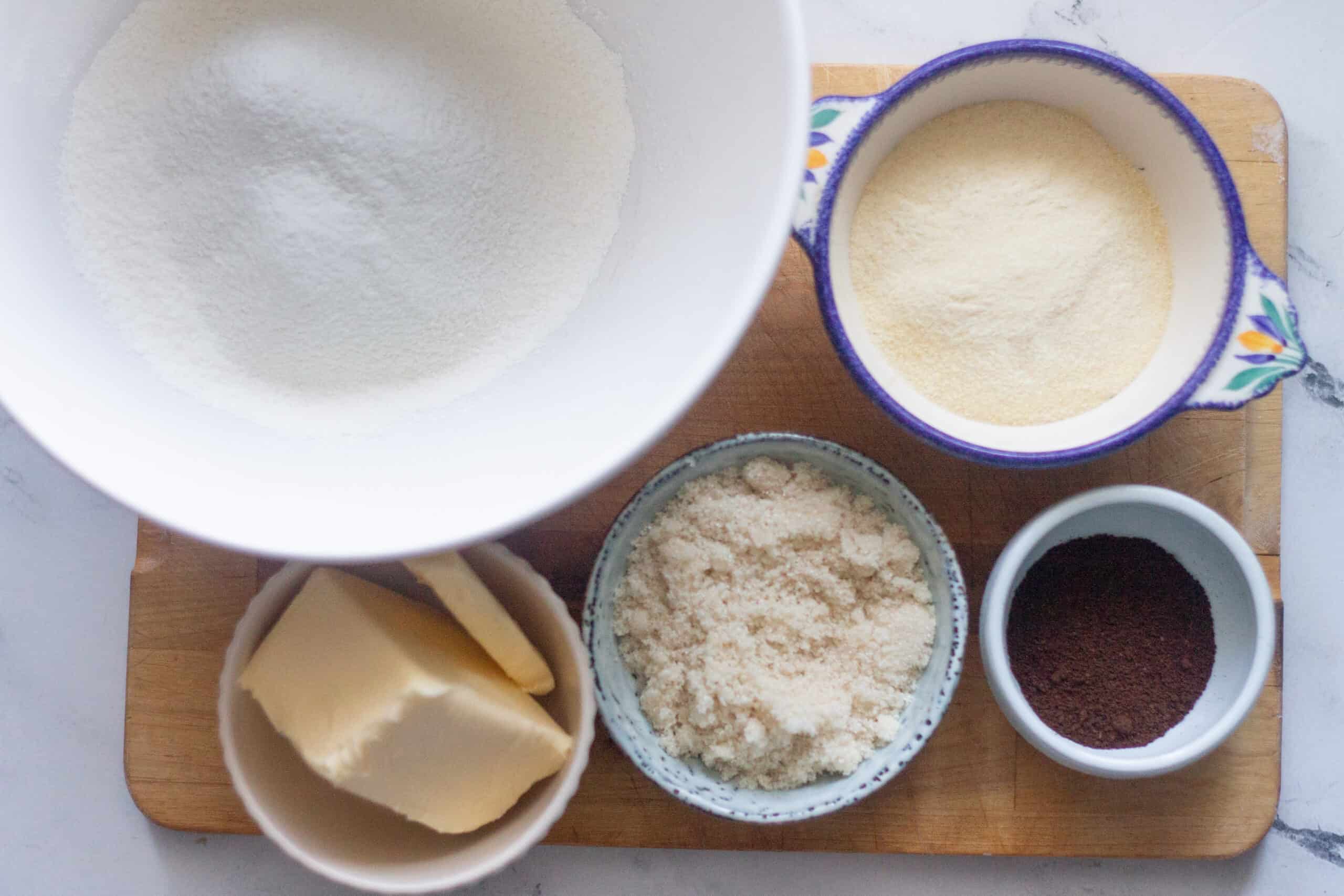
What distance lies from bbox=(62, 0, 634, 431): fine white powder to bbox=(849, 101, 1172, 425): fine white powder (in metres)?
0.29

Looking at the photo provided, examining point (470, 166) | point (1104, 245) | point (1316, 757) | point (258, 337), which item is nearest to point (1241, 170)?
point (1104, 245)

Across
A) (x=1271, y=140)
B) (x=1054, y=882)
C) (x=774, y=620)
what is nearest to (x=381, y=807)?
(x=774, y=620)

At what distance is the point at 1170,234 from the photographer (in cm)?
102

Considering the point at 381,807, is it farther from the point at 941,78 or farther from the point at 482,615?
the point at 941,78

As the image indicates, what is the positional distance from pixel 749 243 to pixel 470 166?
0.22m

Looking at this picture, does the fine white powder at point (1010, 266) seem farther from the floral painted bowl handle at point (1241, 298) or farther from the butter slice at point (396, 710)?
the butter slice at point (396, 710)

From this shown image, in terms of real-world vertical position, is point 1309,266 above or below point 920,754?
above

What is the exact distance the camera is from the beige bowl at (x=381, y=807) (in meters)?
0.93

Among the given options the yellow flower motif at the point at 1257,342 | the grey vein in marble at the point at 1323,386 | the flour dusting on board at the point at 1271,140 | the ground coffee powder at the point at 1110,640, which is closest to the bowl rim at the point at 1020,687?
the ground coffee powder at the point at 1110,640

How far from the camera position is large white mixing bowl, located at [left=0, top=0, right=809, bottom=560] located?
2.35 feet

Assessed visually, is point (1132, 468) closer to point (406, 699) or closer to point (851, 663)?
point (851, 663)

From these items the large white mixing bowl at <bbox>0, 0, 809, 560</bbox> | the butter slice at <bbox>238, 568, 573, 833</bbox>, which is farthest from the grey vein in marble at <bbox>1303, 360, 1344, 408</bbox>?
the butter slice at <bbox>238, 568, 573, 833</bbox>

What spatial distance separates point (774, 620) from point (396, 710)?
33cm

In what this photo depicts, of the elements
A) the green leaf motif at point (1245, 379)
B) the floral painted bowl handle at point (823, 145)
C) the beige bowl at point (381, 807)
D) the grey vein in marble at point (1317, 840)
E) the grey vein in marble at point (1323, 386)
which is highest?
the floral painted bowl handle at point (823, 145)
